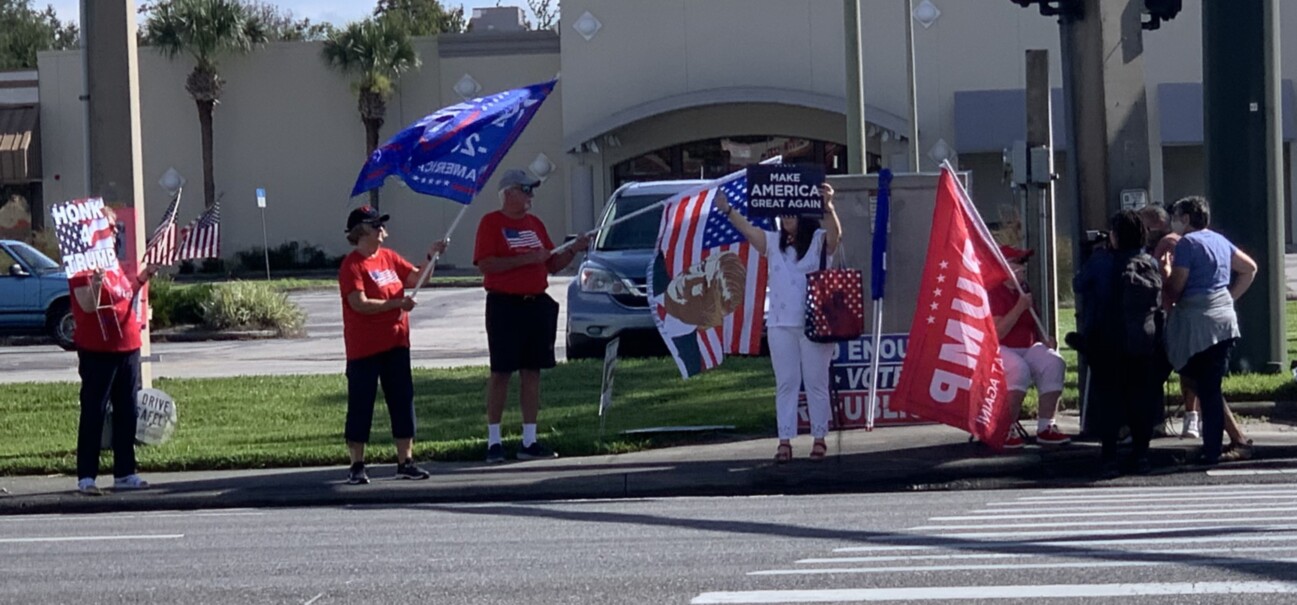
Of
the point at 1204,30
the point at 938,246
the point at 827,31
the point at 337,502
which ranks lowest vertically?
the point at 337,502

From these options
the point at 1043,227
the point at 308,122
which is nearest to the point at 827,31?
the point at 308,122

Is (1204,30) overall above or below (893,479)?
above

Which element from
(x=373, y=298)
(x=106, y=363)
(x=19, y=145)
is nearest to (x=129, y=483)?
(x=106, y=363)

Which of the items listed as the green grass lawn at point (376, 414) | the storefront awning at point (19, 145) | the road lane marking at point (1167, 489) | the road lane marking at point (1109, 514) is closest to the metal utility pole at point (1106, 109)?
the road lane marking at point (1167, 489)

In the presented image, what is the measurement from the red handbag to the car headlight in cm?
527

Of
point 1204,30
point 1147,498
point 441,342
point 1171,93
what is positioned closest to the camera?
point 1147,498

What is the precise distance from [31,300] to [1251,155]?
18477 mm

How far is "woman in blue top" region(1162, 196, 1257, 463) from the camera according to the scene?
1134 cm

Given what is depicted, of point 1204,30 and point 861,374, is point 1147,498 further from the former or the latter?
point 1204,30

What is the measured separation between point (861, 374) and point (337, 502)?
4.01m

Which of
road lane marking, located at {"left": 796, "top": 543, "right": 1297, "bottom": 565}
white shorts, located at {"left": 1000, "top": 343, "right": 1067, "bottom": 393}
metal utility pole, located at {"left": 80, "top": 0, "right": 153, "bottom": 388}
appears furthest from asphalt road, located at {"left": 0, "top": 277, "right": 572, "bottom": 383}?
road lane marking, located at {"left": 796, "top": 543, "right": 1297, "bottom": 565}

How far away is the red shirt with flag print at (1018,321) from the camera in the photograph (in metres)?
12.0

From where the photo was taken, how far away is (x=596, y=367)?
17203 mm

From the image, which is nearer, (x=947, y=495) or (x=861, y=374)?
(x=947, y=495)
